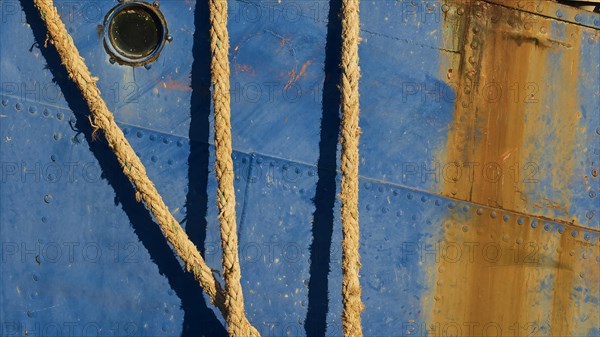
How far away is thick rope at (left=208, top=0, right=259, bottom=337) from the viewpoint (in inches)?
116

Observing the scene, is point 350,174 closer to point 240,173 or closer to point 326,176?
point 326,176

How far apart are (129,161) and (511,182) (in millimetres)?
1556

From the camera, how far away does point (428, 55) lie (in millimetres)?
3250

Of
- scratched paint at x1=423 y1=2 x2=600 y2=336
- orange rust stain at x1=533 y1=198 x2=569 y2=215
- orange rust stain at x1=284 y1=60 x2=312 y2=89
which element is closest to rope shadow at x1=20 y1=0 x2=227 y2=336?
orange rust stain at x1=284 y1=60 x2=312 y2=89

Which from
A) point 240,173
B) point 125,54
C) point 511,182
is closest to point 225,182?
point 240,173

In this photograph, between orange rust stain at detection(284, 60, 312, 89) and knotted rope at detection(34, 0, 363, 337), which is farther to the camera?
orange rust stain at detection(284, 60, 312, 89)

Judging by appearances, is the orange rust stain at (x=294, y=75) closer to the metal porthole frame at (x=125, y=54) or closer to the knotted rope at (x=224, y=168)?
the knotted rope at (x=224, y=168)

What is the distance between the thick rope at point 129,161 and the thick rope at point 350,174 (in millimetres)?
421

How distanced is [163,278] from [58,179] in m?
0.58

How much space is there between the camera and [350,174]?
3021mm

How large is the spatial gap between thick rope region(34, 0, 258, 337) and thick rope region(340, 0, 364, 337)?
0.42m

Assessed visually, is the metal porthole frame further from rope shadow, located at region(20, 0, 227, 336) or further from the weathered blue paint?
rope shadow, located at region(20, 0, 227, 336)

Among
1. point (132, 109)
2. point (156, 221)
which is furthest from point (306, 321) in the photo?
point (132, 109)

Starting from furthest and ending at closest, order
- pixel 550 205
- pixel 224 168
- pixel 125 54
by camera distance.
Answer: pixel 550 205
pixel 125 54
pixel 224 168
